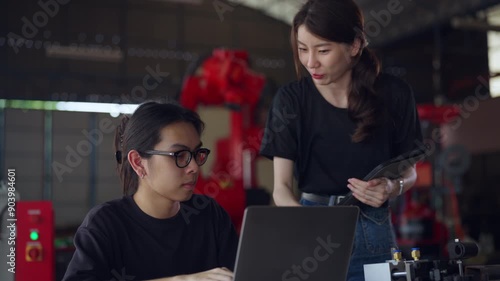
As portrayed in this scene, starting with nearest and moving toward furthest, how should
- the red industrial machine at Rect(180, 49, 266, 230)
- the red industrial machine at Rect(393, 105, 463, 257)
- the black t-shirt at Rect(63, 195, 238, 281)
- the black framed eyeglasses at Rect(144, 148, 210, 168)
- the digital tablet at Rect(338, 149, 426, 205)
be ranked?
1. the black t-shirt at Rect(63, 195, 238, 281)
2. the black framed eyeglasses at Rect(144, 148, 210, 168)
3. the digital tablet at Rect(338, 149, 426, 205)
4. the red industrial machine at Rect(180, 49, 266, 230)
5. the red industrial machine at Rect(393, 105, 463, 257)

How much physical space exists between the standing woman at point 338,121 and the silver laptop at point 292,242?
1.49 ft

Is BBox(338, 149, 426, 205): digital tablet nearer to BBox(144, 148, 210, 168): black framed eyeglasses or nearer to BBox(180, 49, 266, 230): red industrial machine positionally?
BBox(144, 148, 210, 168): black framed eyeglasses

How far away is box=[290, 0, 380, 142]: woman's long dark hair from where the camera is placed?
1.76 metres

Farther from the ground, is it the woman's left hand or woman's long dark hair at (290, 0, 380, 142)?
woman's long dark hair at (290, 0, 380, 142)

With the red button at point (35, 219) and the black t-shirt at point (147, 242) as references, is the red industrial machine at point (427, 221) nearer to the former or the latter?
the red button at point (35, 219)

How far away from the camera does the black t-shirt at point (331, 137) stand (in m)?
1.84

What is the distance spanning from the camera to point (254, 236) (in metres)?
1.20

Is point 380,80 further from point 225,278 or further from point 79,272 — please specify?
point 79,272

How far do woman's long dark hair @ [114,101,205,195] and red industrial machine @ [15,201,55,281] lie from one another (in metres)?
1.28

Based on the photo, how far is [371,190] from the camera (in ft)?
5.52

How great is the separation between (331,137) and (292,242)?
668 millimetres

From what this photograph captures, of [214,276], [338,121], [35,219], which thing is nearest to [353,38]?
[338,121]

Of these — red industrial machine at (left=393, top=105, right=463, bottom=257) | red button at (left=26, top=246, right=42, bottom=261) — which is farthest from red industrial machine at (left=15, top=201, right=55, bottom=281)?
red industrial machine at (left=393, top=105, right=463, bottom=257)

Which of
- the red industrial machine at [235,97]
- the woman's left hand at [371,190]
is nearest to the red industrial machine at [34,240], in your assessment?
the woman's left hand at [371,190]
